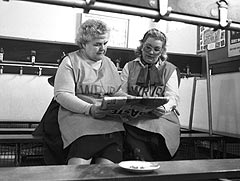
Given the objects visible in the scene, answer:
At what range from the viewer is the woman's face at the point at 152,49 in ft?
5.92

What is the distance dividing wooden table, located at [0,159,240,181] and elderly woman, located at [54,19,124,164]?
30cm

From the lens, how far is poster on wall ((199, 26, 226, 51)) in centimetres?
265

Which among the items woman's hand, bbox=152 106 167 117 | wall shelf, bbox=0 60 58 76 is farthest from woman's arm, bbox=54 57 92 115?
wall shelf, bbox=0 60 58 76

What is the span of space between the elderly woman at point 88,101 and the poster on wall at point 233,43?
1278 mm

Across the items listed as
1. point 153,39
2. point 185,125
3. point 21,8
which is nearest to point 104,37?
point 153,39

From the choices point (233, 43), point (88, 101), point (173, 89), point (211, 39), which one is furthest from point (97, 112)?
point (211, 39)

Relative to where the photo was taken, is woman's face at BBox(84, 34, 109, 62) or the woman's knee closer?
the woman's knee

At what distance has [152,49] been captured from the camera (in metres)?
1.81

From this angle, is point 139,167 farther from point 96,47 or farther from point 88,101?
point 96,47

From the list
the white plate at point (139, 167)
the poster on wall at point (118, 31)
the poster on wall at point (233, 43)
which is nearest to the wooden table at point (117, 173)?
the white plate at point (139, 167)

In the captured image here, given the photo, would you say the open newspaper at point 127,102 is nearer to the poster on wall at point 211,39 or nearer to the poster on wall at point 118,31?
the poster on wall at point 211,39

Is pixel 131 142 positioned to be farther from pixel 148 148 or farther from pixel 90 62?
pixel 90 62

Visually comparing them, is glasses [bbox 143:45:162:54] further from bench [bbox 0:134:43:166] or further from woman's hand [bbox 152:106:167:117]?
bench [bbox 0:134:43:166]

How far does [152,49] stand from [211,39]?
1.22 metres
